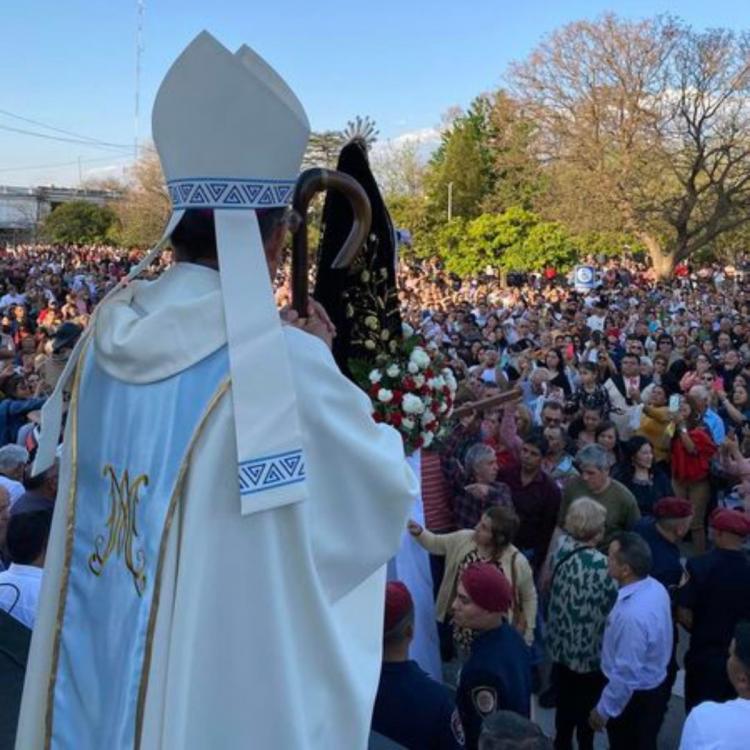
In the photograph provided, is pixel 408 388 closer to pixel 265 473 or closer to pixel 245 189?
pixel 245 189

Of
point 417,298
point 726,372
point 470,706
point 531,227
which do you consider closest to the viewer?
point 470,706

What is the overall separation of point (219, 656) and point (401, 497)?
431 mm

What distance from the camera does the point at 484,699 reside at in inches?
136

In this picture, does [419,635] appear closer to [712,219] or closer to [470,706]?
[470,706]

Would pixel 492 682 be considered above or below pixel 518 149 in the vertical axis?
below

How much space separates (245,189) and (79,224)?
207 ft

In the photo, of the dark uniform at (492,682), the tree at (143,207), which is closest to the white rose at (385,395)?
the dark uniform at (492,682)

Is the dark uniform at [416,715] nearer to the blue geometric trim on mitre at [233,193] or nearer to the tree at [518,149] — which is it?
the blue geometric trim on mitre at [233,193]

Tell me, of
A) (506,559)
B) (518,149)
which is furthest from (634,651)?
(518,149)

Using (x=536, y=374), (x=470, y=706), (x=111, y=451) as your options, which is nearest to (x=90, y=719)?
(x=111, y=451)

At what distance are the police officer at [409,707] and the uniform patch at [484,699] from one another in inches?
12.5

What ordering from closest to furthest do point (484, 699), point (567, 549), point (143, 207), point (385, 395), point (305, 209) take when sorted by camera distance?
point (305, 209)
point (484, 699)
point (385, 395)
point (567, 549)
point (143, 207)

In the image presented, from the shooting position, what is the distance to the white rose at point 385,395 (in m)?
4.48

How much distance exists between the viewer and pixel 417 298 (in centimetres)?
2352
